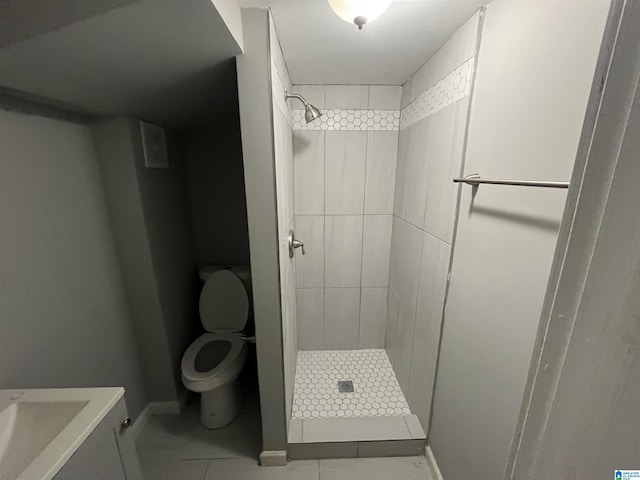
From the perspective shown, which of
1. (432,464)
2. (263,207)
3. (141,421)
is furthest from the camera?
(141,421)

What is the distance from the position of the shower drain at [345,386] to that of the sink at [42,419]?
1362mm

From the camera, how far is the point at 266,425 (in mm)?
1434

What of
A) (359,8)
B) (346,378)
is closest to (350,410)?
(346,378)

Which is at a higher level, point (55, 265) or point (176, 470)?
point (55, 265)

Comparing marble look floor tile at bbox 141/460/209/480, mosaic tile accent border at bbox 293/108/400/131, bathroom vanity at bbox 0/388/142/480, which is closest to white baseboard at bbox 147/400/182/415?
marble look floor tile at bbox 141/460/209/480

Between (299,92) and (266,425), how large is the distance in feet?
6.43

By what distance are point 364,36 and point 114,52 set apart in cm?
91

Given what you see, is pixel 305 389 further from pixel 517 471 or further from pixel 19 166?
pixel 19 166

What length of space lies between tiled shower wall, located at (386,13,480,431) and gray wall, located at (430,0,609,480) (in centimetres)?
10

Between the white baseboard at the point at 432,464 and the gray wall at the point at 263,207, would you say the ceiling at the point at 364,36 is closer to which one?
the gray wall at the point at 263,207

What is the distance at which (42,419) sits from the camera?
2.80ft

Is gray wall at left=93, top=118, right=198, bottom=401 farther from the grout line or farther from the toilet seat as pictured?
the grout line

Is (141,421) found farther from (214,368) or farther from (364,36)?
(364,36)

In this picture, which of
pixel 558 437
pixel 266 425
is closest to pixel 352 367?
pixel 266 425
